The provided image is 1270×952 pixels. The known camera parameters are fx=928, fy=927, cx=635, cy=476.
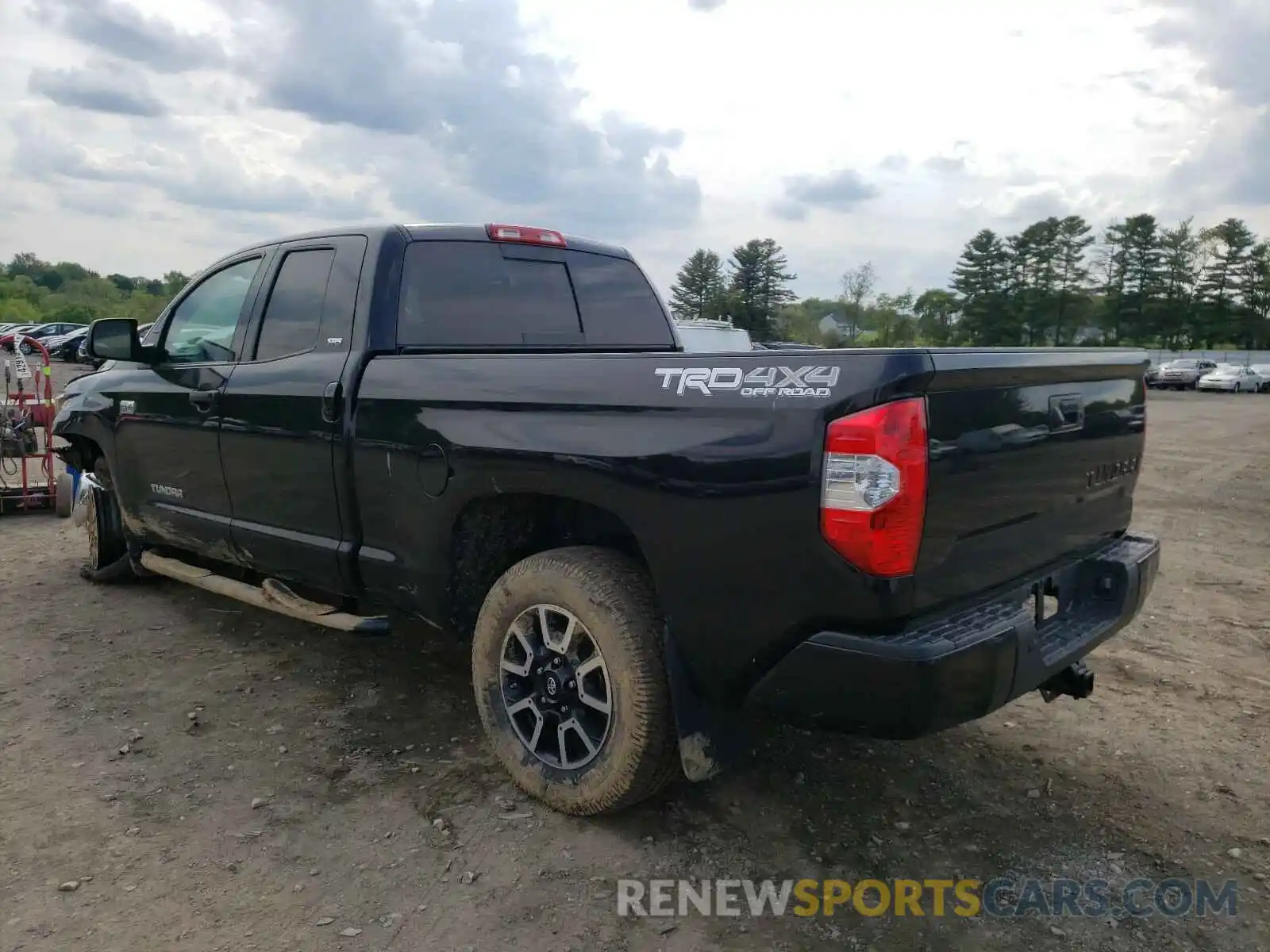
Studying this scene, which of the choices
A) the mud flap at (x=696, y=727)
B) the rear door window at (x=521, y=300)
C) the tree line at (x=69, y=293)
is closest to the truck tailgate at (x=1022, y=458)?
the mud flap at (x=696, y=727)

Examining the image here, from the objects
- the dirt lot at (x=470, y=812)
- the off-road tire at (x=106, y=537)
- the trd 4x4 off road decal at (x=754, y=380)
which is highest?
the trd 4x4 off road decal at (x=754, y=380)

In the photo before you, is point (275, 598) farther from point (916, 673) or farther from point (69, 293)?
point (69, 293)

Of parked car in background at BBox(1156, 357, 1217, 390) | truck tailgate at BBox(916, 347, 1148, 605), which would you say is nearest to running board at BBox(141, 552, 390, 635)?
truck tailgate at BBox(916, 347, 1148, 605)

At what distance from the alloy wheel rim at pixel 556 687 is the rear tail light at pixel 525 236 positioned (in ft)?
6.02

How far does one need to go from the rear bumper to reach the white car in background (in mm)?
48406

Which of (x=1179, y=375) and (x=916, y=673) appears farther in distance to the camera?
(x=1179, y=375)

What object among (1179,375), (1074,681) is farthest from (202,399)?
(1179,375)

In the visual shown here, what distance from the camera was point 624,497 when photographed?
2.75 m

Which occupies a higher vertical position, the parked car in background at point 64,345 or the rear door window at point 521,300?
the rear door window at point 521,300

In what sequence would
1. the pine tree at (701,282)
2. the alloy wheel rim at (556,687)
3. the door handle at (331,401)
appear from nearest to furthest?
the alloy wheel rim at (556,687) < the door handle at (331,401) < the pine tree at (701,282)

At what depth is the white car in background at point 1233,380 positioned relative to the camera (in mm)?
43219

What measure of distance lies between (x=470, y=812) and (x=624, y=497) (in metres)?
1.27

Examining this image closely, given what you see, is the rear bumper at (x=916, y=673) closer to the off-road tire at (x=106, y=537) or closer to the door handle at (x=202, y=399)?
the door handle at (x=202, y=399)

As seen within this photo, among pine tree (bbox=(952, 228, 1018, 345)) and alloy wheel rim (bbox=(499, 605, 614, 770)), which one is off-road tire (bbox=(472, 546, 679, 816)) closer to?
alloy wheel rim (bbox=(499, 605, 614, 770))
